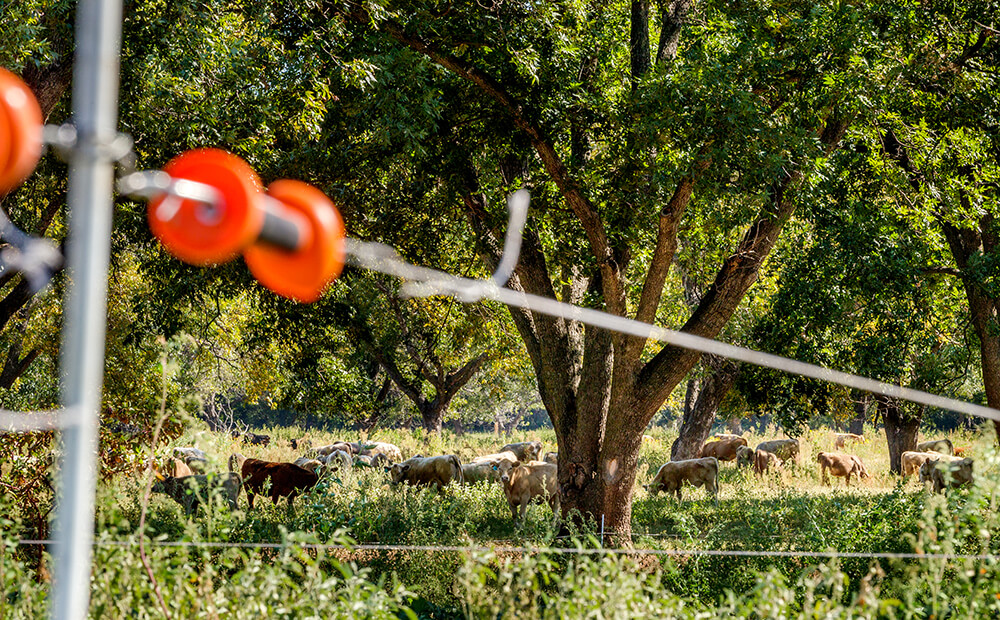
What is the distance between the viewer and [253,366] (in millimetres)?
19719

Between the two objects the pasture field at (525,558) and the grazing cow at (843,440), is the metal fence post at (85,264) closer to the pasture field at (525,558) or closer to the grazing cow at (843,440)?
the pasture field at (525,558)

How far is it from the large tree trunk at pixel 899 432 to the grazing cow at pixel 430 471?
1060 centimetres

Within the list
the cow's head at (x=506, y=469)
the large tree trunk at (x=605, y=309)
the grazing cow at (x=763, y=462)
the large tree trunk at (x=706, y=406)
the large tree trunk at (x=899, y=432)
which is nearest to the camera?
the large tree trunk at (x=605, y=309)

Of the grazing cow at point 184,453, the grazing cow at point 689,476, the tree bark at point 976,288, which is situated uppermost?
the tree bark at point 976,288

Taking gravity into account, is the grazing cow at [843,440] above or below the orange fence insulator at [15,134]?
below

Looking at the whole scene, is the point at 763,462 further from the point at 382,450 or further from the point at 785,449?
the point at 382,450

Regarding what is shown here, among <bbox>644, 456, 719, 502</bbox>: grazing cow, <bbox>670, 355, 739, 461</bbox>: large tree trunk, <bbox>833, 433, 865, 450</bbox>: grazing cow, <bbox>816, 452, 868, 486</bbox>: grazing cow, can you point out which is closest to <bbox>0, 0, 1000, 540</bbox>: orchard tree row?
<bbox>670, 355, 739, 461</bbox>: large tree trunk

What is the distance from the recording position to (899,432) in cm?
2161

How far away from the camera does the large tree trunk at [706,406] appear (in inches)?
698

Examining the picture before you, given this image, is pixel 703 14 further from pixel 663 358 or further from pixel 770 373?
pixel 770 373

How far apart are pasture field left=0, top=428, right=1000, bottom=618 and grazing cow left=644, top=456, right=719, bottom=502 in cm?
31

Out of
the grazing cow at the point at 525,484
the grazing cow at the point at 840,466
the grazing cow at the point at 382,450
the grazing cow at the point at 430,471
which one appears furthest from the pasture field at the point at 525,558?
the grazing cow at the point at 382,450

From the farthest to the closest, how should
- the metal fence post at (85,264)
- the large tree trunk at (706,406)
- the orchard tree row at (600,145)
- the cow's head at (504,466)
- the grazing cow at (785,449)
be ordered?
1. the grazing cow at (785,449)
2. the large tree trunk at (706,406)
3. the cow's head at (504,466)
4. the orchard tree row at (600,145)
5. the metal fence post at (85,264)

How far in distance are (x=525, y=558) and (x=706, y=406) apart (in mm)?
16719
